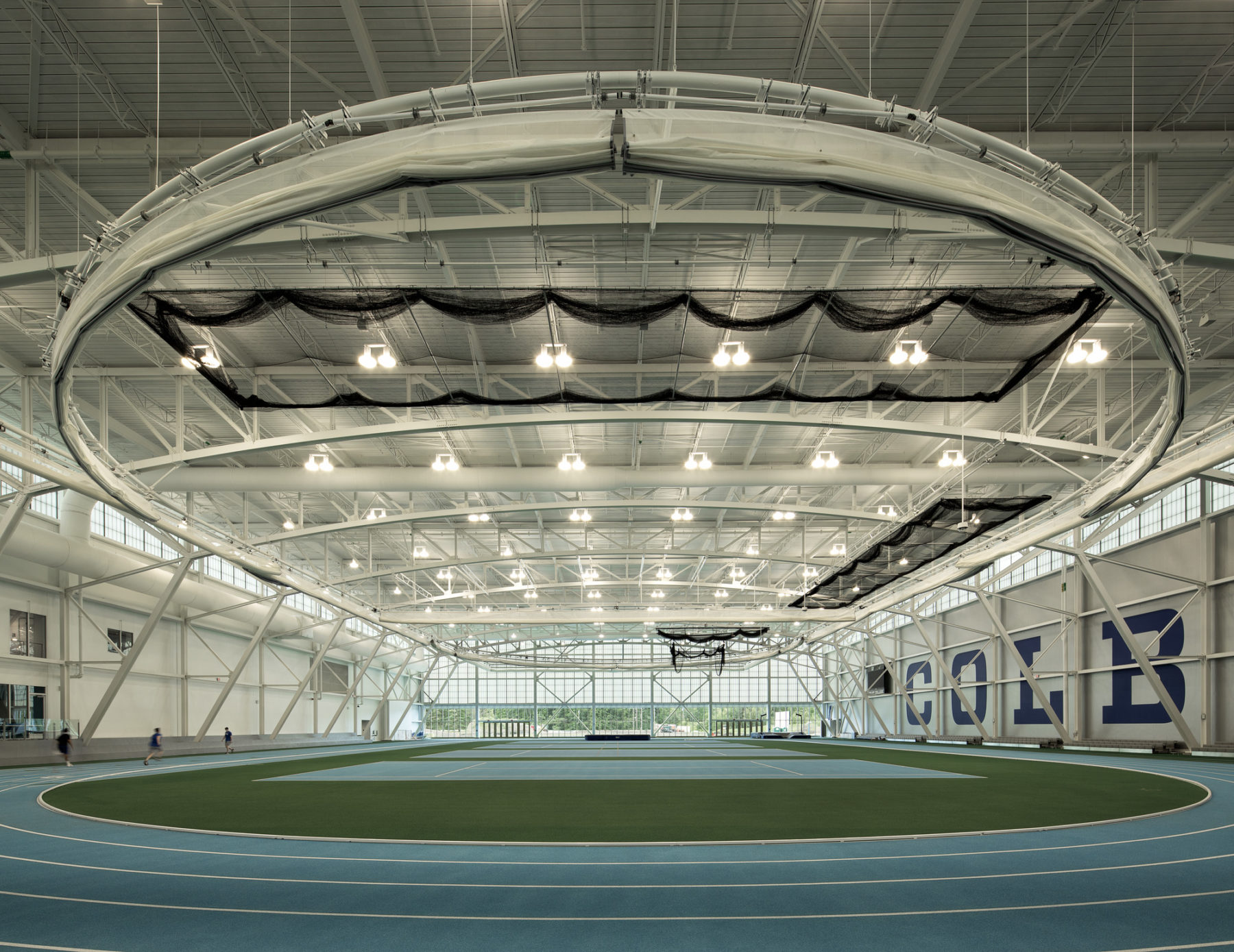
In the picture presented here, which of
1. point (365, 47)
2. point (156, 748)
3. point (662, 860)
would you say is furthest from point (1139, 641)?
point (156, 748)

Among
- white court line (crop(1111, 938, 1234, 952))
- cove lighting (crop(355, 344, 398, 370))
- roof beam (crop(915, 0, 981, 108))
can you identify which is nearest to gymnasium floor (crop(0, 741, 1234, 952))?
white court line (crop(1111, 938, 1234, 952))

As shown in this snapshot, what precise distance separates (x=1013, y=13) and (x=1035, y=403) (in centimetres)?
1913

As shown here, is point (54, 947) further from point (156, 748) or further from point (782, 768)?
point (156, 748)

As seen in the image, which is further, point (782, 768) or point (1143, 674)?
point (1143, 674)

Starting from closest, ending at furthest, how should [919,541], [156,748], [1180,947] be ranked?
[1180,947] → [919,541] → [156,748]

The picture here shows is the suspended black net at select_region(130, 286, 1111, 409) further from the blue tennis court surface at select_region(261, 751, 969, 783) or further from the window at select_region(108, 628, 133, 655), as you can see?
the window at select_region(108, 628, 133, 655)

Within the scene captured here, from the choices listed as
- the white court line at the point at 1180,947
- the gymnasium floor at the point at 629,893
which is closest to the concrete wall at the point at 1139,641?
the gymnasium floor at the point at 629,893

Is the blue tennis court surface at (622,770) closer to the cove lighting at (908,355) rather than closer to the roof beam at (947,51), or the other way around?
the cove lighting at (908,355)

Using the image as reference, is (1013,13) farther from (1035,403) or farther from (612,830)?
(1035,403)

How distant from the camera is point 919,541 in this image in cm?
3062

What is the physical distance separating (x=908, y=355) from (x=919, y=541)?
14348 millimetres

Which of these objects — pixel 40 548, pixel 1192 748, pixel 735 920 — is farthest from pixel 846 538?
pixel 735 920

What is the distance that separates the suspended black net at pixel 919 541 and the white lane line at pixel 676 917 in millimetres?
18241

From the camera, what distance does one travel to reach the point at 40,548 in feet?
104
